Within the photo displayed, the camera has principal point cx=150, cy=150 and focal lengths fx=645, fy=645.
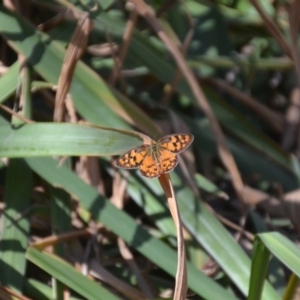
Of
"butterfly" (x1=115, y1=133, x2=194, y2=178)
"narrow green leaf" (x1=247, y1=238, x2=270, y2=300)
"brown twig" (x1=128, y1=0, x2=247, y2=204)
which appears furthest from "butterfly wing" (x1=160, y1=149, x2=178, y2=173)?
"brown twig" (x1=128, y1=0, x2=247, y2=204)

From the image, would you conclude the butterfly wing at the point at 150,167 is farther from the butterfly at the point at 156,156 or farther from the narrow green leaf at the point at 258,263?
the narrow green leaf at the point at 258,263

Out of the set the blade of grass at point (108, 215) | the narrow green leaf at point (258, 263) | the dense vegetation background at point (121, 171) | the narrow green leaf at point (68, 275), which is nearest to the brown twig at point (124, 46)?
the dense vegetation background at point (121, 171)

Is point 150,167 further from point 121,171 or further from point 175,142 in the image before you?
point 121,171

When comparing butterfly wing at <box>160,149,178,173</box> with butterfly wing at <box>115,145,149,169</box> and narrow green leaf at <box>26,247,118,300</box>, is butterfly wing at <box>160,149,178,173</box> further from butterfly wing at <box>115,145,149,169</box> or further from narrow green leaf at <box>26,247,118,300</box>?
narrow green leaf at <box>26,247,118,300</box>

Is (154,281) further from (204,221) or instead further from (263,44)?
(263,44)

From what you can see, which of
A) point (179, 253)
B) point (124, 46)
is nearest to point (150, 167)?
point (179, 253)

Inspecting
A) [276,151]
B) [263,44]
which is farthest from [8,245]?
[263,44]
